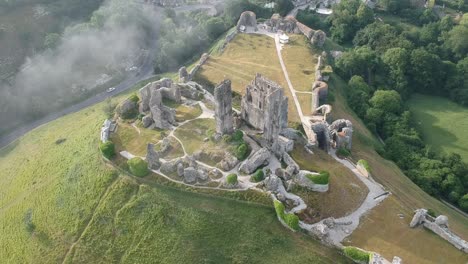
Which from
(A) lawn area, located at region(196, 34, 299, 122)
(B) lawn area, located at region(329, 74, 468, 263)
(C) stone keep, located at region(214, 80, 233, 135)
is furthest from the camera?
(A) lawn area, located at region(196, 34, 299, 122)

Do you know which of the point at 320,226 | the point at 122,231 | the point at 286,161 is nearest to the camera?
the point at 320,226

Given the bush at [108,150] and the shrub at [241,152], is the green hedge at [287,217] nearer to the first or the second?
the shrub at [241,152]

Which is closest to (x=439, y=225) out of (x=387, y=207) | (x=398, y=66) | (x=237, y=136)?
(x=387, y=207)

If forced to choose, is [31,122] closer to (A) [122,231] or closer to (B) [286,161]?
(A) [122,231]

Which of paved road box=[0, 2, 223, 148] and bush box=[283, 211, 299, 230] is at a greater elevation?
bush box=[283, 211, 299, 230]

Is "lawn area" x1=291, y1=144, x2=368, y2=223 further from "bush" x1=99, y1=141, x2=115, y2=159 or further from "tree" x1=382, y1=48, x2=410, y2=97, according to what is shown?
"tree" x1=382, y1=48, x2=410, y2=97

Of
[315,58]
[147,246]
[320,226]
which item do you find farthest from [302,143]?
[315,58]

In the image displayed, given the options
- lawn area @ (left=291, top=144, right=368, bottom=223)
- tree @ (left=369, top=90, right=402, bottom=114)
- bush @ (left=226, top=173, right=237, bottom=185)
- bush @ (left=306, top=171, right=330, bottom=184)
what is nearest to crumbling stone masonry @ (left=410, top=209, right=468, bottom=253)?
lawn area @ (left=291, top=144, right=368, bottom=223)
